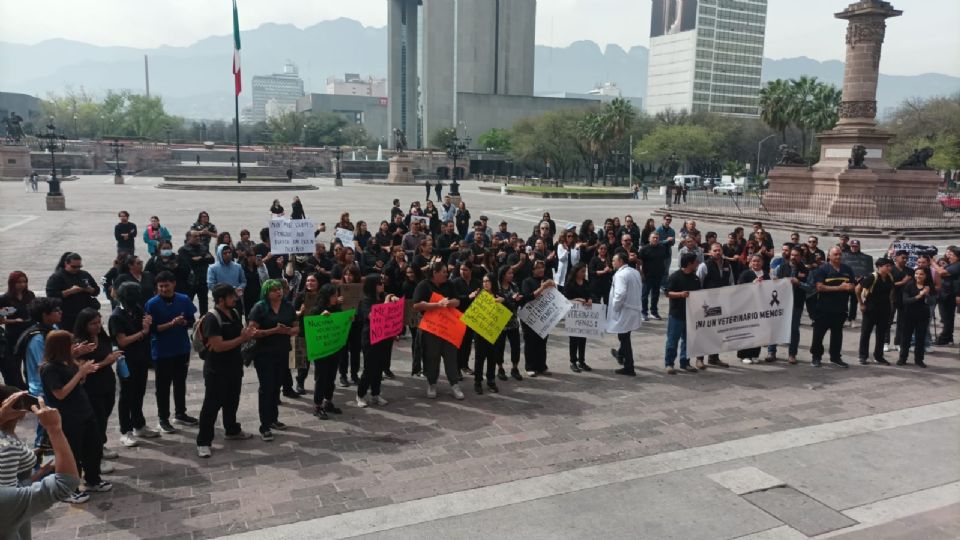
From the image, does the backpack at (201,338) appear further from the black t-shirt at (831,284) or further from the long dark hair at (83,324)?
the black t-shirt at (831,284)

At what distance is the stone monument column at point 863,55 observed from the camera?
111 ft

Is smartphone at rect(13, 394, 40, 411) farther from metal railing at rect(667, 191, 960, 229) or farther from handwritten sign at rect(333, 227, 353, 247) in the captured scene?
metal railing at rect(667, 191, 960, 229)

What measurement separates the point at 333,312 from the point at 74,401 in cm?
306

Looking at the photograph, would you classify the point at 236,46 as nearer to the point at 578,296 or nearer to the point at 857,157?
the point at 857,157

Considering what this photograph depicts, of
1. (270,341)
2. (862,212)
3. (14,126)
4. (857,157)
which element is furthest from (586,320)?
(14,126)

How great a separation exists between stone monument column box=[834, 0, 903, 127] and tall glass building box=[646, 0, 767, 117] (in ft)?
416

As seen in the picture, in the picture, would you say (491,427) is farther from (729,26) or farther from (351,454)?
(729,26)

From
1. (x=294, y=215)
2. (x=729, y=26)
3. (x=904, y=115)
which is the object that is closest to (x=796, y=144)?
(x=904, y=115)

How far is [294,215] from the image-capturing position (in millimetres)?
21453

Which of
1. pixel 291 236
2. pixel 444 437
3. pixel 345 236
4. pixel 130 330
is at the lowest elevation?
pixel 444 437

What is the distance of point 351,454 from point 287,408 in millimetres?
1771

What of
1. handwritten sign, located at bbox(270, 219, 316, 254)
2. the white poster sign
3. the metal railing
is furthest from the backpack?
the metal railing

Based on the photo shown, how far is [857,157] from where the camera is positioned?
1324 inches

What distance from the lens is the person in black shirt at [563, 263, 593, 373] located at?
33.2 feet
